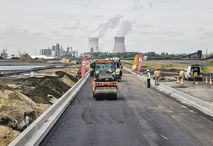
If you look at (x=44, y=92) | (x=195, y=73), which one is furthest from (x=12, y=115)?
(x=195, y=73)

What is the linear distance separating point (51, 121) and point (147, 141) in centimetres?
519

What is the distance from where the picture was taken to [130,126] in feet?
45.2

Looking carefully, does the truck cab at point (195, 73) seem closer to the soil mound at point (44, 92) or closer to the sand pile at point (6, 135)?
the soil mound at point (44, 92)

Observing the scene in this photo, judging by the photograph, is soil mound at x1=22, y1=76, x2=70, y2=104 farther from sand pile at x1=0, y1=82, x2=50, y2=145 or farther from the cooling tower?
the cooling tower

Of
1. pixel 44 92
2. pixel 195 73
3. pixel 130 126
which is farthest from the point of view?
pixel 195 73

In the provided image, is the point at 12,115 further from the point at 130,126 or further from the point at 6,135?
the point at 130,126

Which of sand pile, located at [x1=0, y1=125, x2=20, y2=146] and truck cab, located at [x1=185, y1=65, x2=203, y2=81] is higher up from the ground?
truck cab, located at [x1=185, y1=65, x2=203, y2=81]

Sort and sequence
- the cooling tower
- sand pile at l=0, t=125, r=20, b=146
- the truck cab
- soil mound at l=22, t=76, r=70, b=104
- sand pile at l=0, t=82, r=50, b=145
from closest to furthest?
sand pile at l=0, t=125, r=20, b=146 < sand pile at l=0, t=82, r=50, b=145 < soil mound at l=22, t=76, r=70, b=104 < the truck cab < the cooling tower

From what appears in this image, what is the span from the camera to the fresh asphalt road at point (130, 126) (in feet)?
36.8

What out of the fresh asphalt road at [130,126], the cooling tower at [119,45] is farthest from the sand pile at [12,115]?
the cooling tower at [119,45]

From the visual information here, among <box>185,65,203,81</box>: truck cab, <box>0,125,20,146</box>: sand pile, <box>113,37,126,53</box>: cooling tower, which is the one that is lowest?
<box>0,125,20,146</box>: sand pile

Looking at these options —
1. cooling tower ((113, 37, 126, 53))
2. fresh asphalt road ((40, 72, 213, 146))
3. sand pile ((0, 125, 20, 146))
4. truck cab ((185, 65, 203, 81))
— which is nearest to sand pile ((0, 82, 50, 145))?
sand pile ((0, 125, 20, 146))

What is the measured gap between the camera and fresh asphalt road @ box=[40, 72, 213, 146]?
11.2m

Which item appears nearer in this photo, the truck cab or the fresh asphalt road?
the fresh asphalt road
